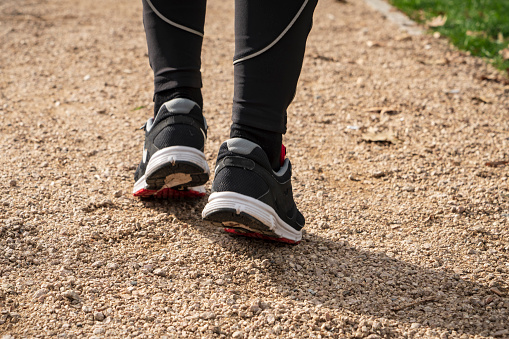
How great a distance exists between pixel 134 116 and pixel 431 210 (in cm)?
176

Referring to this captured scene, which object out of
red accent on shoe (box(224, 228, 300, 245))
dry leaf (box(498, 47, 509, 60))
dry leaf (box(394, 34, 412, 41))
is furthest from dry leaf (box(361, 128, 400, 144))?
dry leaf (box(394, 34, 412, 41))

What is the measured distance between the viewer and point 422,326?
5.19 ft

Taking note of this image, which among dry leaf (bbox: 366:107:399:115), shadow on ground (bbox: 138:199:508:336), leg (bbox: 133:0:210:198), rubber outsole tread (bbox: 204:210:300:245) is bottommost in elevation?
dry leaf (bbox: 366:107:399:115)

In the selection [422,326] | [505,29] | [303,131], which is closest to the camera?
[422,326]

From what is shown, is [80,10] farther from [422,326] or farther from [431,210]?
[422,326]

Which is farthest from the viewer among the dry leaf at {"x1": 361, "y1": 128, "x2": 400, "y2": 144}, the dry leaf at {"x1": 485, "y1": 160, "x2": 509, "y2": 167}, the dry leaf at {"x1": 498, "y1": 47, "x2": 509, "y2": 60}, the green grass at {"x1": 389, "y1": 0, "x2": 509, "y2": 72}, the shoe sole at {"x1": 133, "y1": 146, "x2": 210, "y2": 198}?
the green grass at {"x1": 389, "y1": 0, "x2": 509, "y2": 72}

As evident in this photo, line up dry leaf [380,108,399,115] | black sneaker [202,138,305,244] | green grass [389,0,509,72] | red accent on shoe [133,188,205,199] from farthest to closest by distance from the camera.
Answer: green grass [389,0,509,72]
dry leaf [380,108,399,115]
red accent on shoe [133,188,205,199]
black sneaker [202,138,305,244]

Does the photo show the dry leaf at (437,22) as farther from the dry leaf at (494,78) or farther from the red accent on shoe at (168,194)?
the red accent on shoe at (168,194)

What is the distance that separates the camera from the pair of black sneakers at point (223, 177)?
169 centimetres

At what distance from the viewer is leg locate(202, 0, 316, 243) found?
1658mm

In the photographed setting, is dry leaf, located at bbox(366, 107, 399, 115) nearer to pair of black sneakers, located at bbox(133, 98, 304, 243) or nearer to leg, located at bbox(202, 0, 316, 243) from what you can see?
pair of black sneakers, located at bbox(133, 98, 304, 243)

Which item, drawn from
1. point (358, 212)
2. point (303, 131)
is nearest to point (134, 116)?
point (303, 131)

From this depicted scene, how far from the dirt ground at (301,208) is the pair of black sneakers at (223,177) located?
0.14 m

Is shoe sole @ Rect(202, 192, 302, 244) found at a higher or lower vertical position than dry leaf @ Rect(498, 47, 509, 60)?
higher
